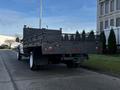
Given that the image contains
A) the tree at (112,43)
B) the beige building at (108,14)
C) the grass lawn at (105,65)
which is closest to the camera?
the grass lawn at (105,65)

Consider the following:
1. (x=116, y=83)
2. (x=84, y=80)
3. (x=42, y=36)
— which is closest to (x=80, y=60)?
(x=42, y=36)

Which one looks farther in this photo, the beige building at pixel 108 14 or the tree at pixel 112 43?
the beige building at pixel 108 14

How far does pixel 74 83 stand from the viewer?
1155cm

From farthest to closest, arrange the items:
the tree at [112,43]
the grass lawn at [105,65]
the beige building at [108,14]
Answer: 1. the beige building at [108,14]
2. the tree at [112,43]
3. the grass lawn at [105,65]

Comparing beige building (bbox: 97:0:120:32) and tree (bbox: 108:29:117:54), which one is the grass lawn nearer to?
tree (bbox: 108:29:117:54)

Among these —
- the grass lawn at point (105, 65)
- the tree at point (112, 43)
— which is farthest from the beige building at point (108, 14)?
the grass lawn at point (105, 65)

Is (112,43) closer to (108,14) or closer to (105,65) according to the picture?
(105,65)

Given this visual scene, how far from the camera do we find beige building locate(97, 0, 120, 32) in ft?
158

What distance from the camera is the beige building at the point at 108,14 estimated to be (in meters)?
48.1

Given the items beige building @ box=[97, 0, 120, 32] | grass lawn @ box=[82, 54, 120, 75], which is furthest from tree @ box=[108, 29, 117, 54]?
beige building @ box=[97, 0, 120, 32]

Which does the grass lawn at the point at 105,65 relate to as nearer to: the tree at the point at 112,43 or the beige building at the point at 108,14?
the tree at the point at 112,43

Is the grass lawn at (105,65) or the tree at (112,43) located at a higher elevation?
the tree at (112,43)

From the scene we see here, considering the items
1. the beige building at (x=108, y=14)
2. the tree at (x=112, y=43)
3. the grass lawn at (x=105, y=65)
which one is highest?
the beige building at (x=108, y=14)

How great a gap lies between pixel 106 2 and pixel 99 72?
38245mm
